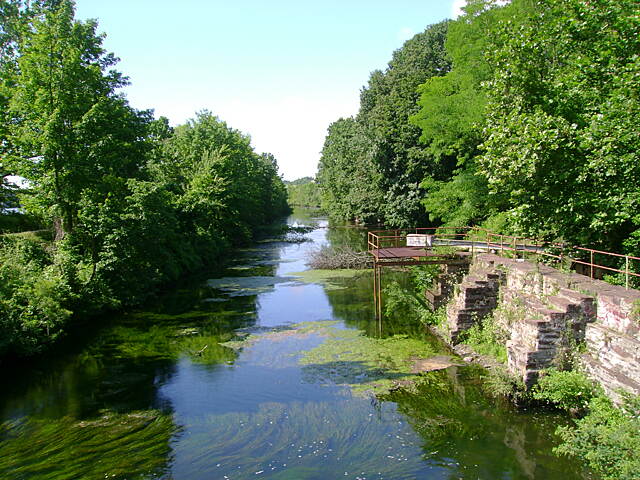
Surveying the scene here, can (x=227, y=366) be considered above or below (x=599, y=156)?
below

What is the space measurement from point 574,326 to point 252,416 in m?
7.79

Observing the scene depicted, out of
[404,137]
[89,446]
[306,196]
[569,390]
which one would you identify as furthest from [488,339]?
[306,196]

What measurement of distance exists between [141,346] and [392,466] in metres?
11.1

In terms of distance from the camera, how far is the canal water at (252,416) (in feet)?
30.8

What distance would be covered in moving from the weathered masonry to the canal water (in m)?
1.38

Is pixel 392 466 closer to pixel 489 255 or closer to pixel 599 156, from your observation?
pixel 599 156

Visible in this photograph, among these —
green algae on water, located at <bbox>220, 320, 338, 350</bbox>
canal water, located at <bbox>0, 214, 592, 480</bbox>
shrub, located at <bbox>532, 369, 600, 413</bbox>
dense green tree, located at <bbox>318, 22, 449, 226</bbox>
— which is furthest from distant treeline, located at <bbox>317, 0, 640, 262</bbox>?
dense green tree, located at <bbox>318, 22, 449, 226</bbox>

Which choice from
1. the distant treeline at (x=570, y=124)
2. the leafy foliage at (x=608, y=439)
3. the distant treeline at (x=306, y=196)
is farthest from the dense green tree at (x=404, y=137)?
the distant treeline at (x=306, y=196)

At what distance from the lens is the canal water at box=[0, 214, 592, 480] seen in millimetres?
9391

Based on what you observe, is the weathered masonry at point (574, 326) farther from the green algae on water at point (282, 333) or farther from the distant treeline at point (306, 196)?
the distant treeline at point (306, 196)

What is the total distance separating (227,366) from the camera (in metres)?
15.1

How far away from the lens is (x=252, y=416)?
11656 millimetres

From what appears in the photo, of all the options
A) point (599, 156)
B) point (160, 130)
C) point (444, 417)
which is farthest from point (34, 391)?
point (160, 130)

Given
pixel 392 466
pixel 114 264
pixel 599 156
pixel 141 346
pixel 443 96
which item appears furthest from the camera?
pixel 443 96
